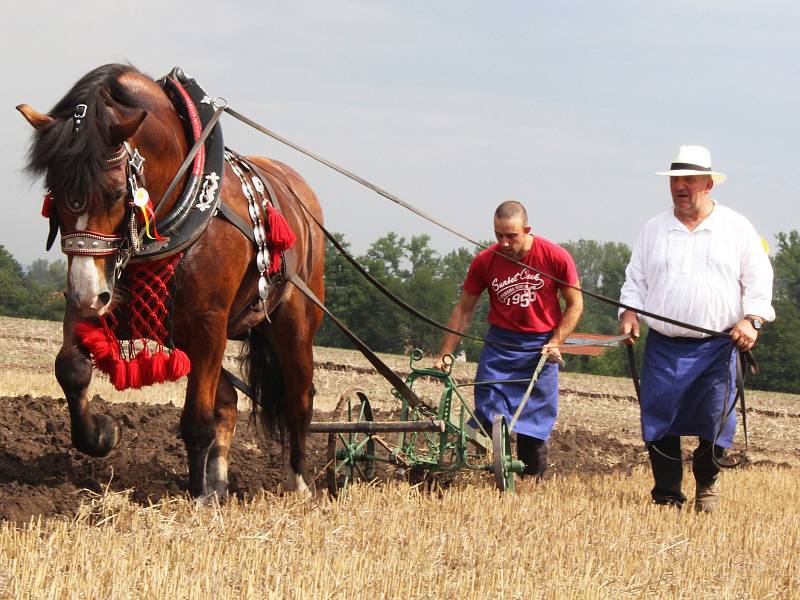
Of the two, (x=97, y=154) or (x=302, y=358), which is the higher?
(x=97, y=154)

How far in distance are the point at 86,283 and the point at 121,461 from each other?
2.63 meters

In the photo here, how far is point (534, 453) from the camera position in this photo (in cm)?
754

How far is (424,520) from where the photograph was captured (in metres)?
5.46

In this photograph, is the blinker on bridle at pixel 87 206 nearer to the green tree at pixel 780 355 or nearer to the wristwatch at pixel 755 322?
the wristwatch at pixel 755 322

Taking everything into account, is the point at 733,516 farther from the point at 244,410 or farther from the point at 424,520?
the point at 244,410

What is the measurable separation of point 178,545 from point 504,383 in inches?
139

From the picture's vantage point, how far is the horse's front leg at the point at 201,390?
535cm

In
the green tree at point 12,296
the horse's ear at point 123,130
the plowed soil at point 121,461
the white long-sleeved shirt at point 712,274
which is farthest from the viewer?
the green tree at point 12,296

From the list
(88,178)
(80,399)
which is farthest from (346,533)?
(88,178)

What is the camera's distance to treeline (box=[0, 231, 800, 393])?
3750cm

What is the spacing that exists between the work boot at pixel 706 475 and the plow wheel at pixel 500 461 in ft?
3.62

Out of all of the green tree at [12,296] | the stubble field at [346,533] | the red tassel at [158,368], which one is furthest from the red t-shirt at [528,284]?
the green tree at [12,296]

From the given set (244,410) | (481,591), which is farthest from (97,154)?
(244,410)

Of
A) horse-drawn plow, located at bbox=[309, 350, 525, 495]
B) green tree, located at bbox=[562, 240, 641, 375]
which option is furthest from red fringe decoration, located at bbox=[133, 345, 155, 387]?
green tree, located at bbox=[562, 240, 641, 375]
